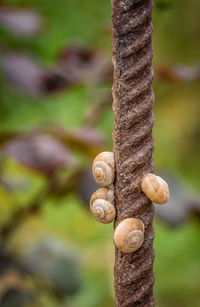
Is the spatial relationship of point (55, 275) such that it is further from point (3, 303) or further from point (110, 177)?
point (110, 177)

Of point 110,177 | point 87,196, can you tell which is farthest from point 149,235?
point 87,196

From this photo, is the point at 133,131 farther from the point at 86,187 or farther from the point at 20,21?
the point at 20,21

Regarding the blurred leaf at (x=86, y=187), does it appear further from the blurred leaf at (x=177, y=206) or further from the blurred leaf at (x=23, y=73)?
the blurred leaf at (x=23, y=73)

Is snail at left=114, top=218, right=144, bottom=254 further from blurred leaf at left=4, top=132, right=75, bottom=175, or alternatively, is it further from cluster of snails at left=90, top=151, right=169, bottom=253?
blurred leaf at left=4, top=132, right=75, bottom=175

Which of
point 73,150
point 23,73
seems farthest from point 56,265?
point 23,73

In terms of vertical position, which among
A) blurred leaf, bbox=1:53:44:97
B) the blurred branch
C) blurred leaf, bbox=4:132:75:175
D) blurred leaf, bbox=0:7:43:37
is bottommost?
blurred leaf, bbox=4:132:75:175

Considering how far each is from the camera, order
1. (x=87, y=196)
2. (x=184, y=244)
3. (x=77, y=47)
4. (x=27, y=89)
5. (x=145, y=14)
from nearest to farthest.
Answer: (x=145, y=14) → (x=87, y=196) → (x=27, y=89) → (x=77, y=47) → (x=184, y=244)

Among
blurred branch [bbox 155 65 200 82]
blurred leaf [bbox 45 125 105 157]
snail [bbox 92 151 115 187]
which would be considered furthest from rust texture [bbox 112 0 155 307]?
blurred branch [bbox 155 65 200 82]
